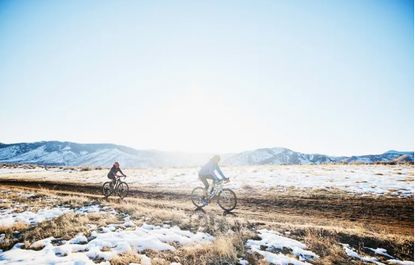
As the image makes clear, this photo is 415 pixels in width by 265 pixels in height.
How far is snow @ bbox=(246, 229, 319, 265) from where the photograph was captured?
8273 mm

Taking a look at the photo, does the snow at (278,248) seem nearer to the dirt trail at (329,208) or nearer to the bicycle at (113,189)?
the dirt trail at (329,208)

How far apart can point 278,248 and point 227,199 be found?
568 cm

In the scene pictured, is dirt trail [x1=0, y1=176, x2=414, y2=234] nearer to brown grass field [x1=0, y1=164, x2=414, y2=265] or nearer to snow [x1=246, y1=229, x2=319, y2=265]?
brown grass field [x1=0, y1=164, x2=414, y2=265]

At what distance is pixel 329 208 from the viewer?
1594 centimetres

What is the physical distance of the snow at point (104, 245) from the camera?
7.72m

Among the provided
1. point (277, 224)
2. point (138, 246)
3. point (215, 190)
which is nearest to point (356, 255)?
point (277, 224)

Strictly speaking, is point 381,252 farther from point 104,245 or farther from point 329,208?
point 104,245

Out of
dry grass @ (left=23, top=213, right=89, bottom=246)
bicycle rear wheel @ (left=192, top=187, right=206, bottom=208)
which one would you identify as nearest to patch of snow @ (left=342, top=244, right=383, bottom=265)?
bicycle rear wheel @ (left=192, top=187, right=206, bottom=208)

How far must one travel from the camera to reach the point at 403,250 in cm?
908

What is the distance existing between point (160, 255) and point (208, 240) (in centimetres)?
201

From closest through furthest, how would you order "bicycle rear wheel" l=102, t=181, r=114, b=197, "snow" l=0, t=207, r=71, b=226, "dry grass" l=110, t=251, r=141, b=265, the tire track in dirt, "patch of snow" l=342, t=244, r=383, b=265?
"dry grass" l=110, t=251, r=141, b=265
"patch of snow" l=342, t=244, r=383, b=265
"snow" l=0, t=207, r=71, b=226
the tire track in dirt
"bicycle rear wheel" l=102, t=181, r=114, b=197

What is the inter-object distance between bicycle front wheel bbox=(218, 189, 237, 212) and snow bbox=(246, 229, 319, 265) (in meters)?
4.05

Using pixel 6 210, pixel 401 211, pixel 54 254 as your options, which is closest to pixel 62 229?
pixel 54 254

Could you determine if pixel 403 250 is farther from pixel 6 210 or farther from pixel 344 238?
pixel 6 210
